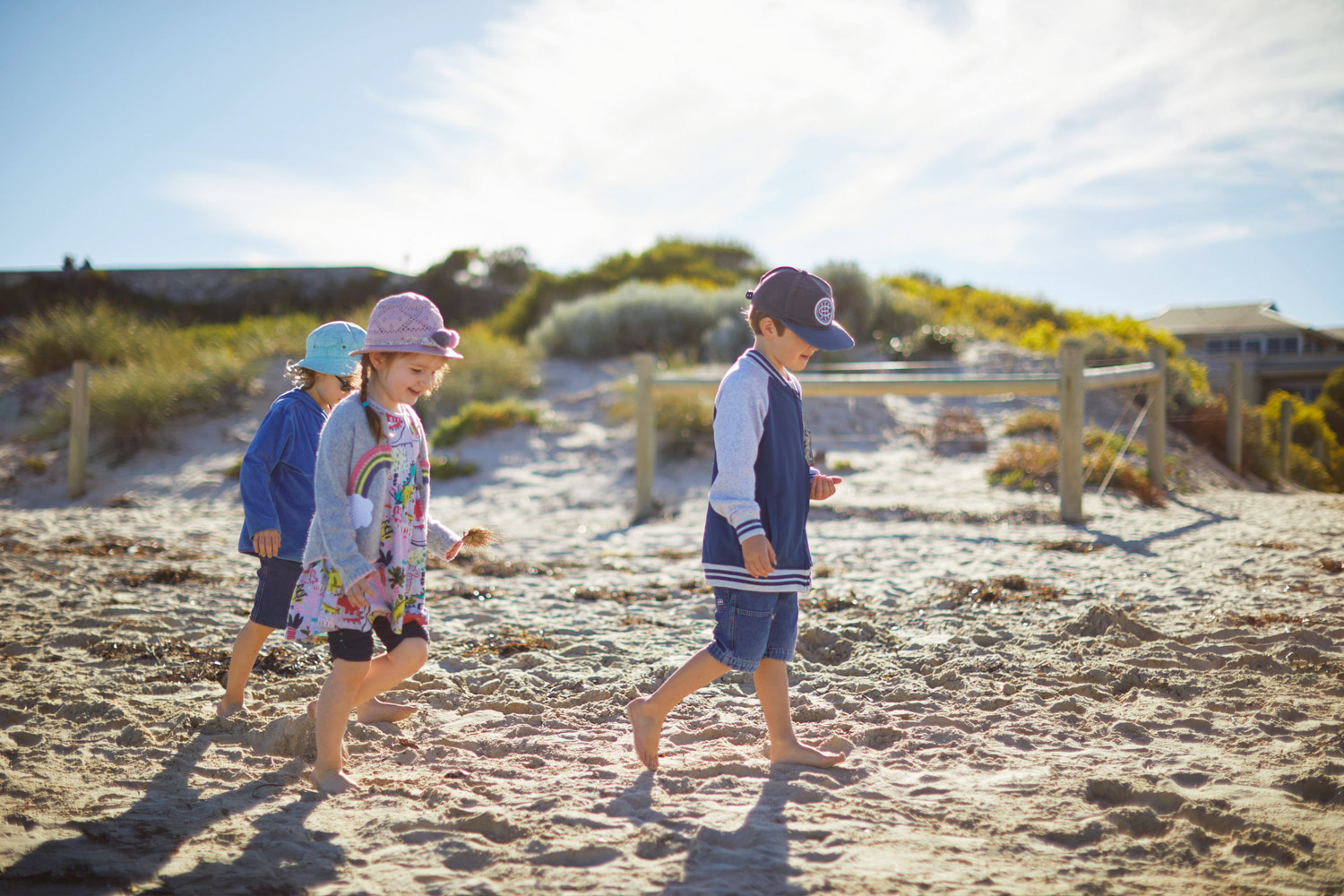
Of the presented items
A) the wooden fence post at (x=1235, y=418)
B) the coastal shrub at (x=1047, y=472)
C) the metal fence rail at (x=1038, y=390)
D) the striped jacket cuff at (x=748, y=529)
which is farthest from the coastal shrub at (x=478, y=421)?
the striped jacket cuff at (x=748, y=529)

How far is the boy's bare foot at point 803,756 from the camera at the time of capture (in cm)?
290

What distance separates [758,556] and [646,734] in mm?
756

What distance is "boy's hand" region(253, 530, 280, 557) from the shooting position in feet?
10.3

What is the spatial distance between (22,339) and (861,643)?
1541cm

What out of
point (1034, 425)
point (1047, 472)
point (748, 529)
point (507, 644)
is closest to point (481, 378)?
point (1034, 425)

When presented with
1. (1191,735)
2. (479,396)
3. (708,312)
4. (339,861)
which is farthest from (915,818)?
(708,312)

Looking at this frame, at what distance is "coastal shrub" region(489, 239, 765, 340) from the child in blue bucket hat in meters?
14.5

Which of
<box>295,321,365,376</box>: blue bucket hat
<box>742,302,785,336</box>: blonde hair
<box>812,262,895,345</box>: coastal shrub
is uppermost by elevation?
<box>812,262,895,345</box>: coastal shrub

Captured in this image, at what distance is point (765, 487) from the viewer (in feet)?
8.92

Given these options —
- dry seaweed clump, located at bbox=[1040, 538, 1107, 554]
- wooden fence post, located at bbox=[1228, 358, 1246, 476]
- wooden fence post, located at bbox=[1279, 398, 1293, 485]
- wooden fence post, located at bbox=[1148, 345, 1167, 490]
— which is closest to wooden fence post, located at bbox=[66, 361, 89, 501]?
dry seaweed clump, located at bbox=[1040, 538, 1107, 554]

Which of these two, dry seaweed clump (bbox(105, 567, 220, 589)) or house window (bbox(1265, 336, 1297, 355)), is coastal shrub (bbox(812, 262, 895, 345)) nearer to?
dry seaweed clump (bbox(105, 567, 220, 589))

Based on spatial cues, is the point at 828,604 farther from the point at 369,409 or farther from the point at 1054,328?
the point at 1054,328

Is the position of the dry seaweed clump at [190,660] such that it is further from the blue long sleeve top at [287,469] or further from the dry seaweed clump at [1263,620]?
the dry seaweed clump at [1263,620]

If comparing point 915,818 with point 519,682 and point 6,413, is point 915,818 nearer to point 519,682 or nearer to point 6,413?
point 519,682
